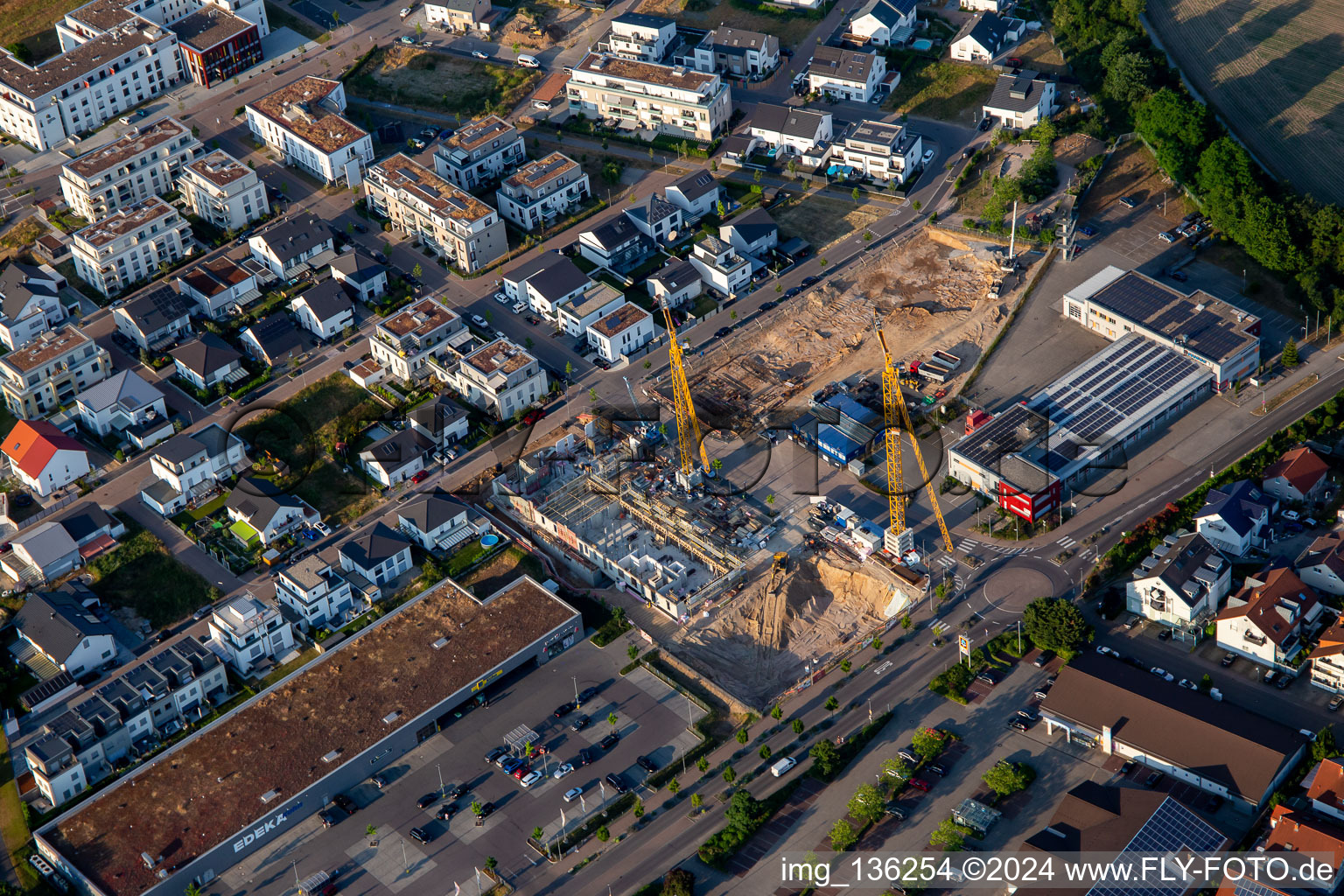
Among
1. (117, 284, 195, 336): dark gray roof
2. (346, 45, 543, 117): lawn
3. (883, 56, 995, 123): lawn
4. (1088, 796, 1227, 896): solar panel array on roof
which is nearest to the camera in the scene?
(1088, 796, 1227, 896): solar panel array on roof

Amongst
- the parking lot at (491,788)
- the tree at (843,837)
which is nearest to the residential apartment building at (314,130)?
the parking lot at (491,788)

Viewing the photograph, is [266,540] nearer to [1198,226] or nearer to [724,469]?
[724,469]

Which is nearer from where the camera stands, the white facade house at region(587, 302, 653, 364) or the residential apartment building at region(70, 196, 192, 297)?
the white facade house at region(587, 302, 653, 364)

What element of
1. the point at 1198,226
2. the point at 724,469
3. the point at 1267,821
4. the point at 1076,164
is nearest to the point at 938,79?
the point at 1076,164

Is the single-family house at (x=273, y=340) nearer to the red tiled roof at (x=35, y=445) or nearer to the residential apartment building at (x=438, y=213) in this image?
the residential apartment building at (x=438, y=213)

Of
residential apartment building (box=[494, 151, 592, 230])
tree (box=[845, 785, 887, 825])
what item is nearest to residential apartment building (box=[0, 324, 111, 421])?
residential apartment building (box=[494, 151, 592, 230])

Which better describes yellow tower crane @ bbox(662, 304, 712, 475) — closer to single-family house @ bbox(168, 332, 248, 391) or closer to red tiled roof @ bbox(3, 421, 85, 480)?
single-family house @ bbox(168, 332, 248, 391)
